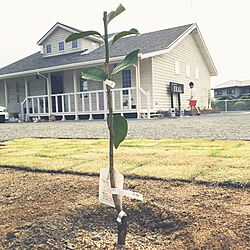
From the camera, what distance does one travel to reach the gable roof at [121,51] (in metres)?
15.1

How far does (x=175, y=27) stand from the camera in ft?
64.0

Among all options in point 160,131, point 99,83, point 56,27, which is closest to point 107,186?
point 160,131

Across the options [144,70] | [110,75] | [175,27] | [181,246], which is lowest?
[181,246]

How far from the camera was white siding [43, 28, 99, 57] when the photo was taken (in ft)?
60.2

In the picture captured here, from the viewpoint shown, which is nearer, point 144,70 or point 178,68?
point 144,70

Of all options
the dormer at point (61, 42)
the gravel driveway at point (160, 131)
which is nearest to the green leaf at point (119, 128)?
the gravel driveway at point (160, 131)

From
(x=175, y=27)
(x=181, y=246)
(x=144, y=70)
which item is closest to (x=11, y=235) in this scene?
(x=181, y=246)

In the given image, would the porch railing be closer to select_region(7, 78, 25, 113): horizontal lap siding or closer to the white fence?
select_region(7, 78, 25, 113): horizontal lap siding

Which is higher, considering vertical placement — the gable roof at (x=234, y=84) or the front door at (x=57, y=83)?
the gable roof at (x=234, y=84)

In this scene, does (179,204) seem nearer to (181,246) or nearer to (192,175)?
(181,246)

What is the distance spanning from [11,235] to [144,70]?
49.1 feet

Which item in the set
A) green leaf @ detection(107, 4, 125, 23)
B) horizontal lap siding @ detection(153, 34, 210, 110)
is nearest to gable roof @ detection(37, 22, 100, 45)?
horizontal lap siding @ detection(153, 34, 210, 110)

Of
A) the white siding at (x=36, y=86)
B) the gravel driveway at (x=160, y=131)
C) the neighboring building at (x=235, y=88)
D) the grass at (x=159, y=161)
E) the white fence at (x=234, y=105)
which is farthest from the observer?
the neighboring building at (x=235, y=88)

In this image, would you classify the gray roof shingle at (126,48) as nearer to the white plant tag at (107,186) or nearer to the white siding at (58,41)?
the white siding at (58,41)
